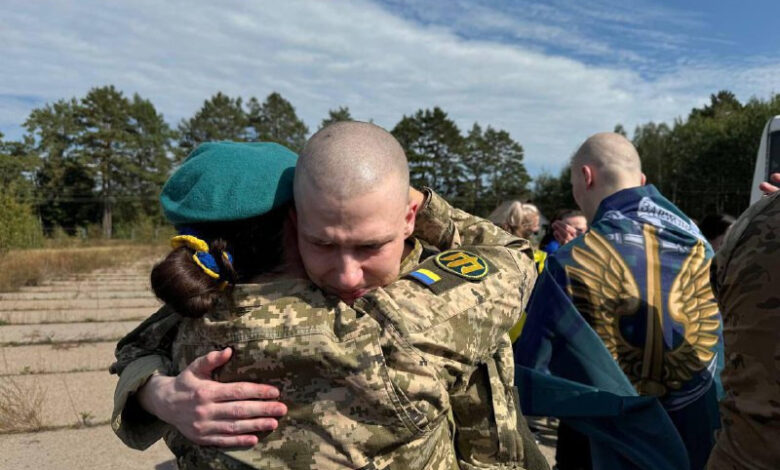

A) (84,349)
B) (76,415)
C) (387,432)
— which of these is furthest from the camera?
(84,349)

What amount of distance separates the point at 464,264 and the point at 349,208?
1.18 feet

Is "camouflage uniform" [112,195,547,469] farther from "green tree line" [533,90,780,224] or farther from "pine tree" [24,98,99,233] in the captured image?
"pine tree" [24,98,99,233]

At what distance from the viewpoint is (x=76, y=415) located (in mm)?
4539

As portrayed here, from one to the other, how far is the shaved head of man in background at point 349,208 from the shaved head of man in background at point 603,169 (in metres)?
1.79

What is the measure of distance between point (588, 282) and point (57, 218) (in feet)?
195

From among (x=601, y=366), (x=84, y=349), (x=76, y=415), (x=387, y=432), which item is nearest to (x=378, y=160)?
(x=387, y=432)

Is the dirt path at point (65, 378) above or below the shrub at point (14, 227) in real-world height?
above

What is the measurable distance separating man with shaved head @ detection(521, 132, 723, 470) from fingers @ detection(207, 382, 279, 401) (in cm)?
154

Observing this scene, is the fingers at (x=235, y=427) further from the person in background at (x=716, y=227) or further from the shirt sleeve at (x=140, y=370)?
the person in background at (x=716, y=227)

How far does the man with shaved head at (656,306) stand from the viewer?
97.6 inches

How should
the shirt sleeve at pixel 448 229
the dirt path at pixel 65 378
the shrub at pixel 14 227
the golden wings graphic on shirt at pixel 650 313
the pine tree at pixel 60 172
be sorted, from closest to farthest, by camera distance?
the shirt sleeve at pixel 448 229
the golden wings graphic on shirt at pixel 650 313
the dirt path at pixel 65 378
the shrub at pixel 14 227
the pine tree at pixel 60 172

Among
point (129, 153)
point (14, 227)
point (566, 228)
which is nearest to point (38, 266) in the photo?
point (14, 227)

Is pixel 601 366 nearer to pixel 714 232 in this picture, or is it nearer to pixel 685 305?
pixel 685 305

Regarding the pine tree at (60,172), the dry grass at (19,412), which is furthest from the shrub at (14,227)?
the pine tree at (60,172)
